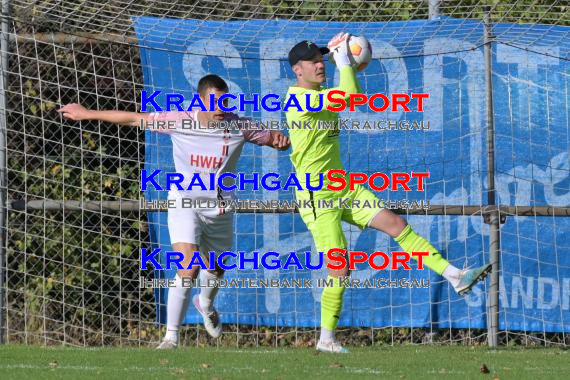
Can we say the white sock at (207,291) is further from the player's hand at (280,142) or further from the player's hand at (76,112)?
the player's hand at (76,112)

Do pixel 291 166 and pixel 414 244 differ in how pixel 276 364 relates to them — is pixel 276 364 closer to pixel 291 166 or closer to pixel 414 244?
pixel 414 244

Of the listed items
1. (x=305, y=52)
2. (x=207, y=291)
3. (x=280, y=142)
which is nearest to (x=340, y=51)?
(x=305, y=52)

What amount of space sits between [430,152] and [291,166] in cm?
119

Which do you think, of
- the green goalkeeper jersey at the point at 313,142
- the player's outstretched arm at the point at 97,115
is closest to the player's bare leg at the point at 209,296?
the green goalkeeper jersey at the point at 313,142

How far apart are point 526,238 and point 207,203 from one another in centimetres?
294

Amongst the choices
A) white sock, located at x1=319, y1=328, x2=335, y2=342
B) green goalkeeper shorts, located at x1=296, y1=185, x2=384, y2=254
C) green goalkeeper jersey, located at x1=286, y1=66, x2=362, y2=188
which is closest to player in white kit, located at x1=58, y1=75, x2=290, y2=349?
green goalkeeper jersey, located at x1=286, y1=66, x2=362, y2=188

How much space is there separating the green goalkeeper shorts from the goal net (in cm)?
169

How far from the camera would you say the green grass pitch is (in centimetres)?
699

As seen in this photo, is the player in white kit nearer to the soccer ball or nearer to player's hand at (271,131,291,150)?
player's hand at (271,131,291,150)

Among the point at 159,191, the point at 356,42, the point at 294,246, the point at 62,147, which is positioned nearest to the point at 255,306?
the point at 294,246

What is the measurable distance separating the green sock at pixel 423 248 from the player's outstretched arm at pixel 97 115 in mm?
2051

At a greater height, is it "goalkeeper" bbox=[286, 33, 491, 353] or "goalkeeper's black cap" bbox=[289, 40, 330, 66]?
"goalkeeper's black cap" bbox=[289, 40, 330, 66]

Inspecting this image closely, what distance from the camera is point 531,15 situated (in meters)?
10.8

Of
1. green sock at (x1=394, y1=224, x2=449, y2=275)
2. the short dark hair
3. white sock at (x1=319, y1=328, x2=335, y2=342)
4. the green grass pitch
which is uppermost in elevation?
the short dark hair
